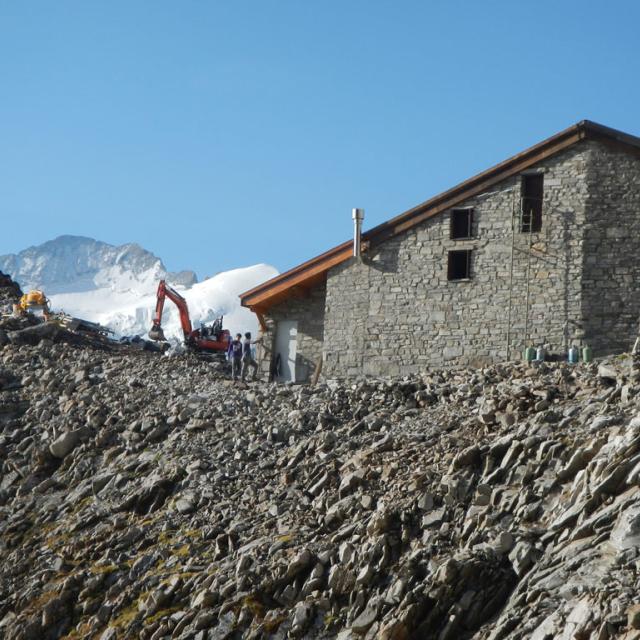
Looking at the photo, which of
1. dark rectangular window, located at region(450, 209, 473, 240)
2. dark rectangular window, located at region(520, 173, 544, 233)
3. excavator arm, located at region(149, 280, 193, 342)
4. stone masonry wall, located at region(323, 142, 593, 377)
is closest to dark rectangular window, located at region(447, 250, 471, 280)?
stone masonry wall, located at region(323, 142, 593, 377)

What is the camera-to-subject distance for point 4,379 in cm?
4381

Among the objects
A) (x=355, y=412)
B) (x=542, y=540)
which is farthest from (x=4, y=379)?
(x=542, y=540)

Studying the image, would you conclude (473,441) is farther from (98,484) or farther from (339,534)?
(98,484)

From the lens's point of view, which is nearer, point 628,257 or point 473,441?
point 473,441

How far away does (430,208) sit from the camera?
133ft

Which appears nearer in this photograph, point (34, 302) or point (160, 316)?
point (34, 302)

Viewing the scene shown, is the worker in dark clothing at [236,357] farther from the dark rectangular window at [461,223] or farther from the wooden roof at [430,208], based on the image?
the dark rectangular window at [461,223]

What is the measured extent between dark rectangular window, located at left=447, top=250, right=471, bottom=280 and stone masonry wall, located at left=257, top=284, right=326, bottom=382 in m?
5.35

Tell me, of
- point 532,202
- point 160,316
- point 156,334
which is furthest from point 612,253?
point 160,316

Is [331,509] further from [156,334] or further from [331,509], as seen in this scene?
[156,334]

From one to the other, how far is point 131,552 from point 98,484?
465 centimetres

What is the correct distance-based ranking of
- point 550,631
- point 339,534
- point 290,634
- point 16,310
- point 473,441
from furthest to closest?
1. point 16,310
2. point 473,441
3. point 339,534
4. point 290,634
5. point 550,631

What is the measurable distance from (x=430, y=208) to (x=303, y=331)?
6462 mm

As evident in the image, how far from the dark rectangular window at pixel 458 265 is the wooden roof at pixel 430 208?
146cm
